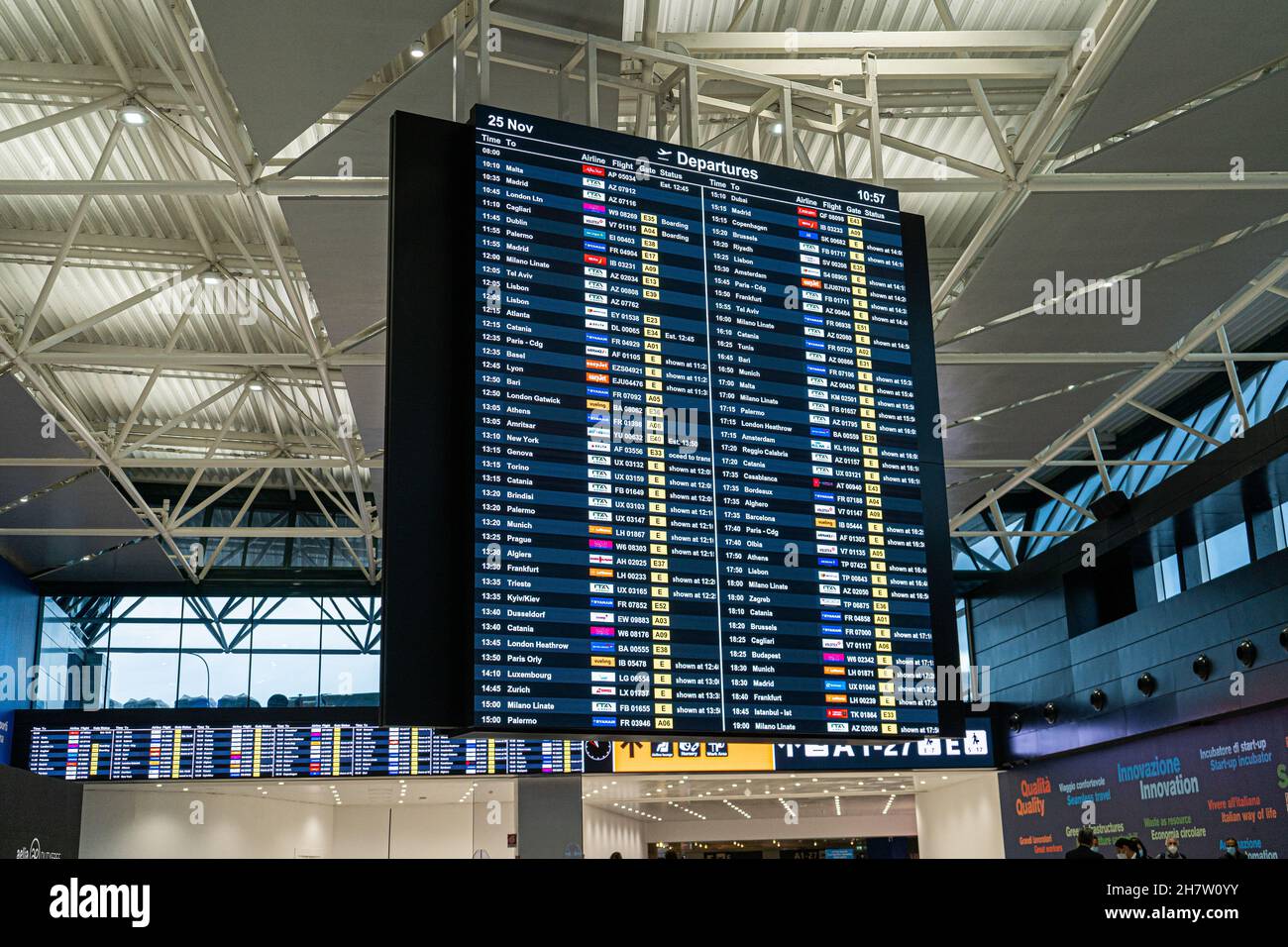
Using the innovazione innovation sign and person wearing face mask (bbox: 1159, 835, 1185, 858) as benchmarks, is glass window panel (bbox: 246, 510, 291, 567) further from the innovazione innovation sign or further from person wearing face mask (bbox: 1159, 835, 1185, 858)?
person wearing face mask (bbox: 1159, 835, 1185, 858)

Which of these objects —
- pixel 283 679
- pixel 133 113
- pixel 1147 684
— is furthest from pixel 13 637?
pixel 1147 684

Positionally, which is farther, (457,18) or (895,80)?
(895,80)

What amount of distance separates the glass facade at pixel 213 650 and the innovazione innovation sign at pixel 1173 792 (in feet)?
44.6

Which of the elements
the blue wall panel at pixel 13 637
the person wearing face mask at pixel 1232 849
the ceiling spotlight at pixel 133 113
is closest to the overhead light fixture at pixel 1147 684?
the person wearing face mask at pixel 1232 849

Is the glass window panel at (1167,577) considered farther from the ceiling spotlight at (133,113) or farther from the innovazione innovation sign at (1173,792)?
the ceiling spotlight at (133,113)

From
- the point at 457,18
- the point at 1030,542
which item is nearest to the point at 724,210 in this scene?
the point at 457,18

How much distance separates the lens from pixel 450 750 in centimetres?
2242

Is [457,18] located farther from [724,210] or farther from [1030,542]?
[1030,542]

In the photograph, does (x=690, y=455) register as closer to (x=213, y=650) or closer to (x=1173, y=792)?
(x=1173, y=792)

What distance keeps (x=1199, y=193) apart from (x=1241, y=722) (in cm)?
892

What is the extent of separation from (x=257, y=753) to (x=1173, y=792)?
1525cm

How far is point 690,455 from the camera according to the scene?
6.69m
